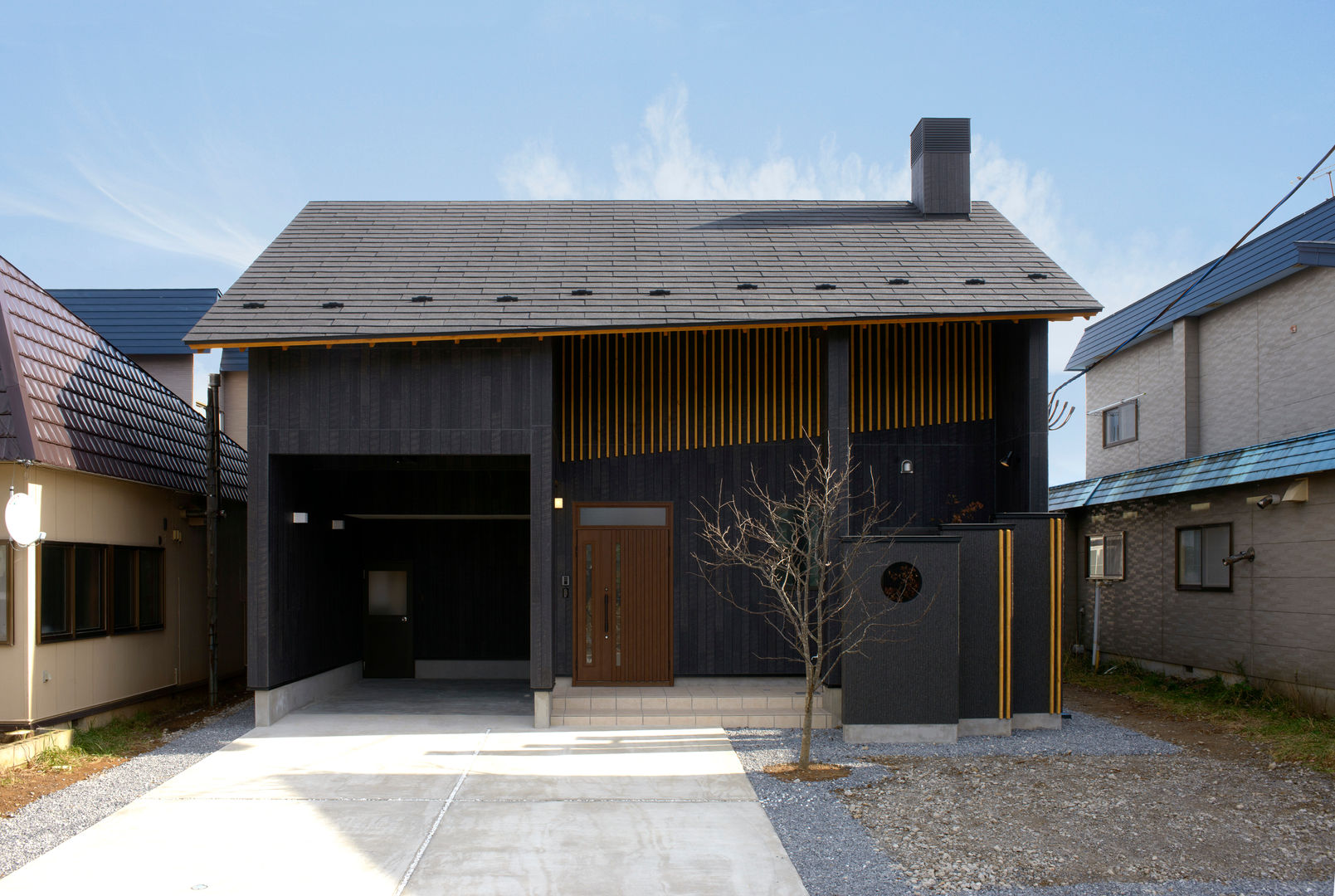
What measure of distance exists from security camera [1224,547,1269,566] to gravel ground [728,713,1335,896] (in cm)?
327

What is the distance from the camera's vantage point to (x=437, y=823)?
6.37m

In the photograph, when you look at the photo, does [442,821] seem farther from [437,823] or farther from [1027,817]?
[1027,817]

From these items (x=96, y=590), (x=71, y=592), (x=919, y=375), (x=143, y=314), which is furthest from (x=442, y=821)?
(x=143, y=314)

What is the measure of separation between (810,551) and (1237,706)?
216 inches

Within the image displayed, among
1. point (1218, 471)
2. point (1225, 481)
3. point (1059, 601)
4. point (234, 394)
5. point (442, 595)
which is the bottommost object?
point (442, 595)

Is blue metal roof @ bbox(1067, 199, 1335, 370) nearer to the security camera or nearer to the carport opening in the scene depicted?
the security camera

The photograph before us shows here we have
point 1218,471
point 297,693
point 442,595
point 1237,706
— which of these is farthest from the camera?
point 442,595

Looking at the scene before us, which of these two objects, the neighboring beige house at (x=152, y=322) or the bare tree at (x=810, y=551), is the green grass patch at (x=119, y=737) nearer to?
the bare tree at (x=810, y=551)

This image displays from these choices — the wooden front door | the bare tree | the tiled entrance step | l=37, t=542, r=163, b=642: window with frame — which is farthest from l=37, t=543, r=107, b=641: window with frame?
the bare tree

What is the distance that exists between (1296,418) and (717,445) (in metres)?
7.94

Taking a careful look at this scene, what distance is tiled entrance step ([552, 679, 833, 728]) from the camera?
962 cm

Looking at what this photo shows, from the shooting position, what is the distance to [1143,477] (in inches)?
536

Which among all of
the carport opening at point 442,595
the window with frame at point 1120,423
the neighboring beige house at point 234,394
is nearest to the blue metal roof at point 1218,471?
the window with frame at point 1120,423

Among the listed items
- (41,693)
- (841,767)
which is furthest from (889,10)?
(41,693)
